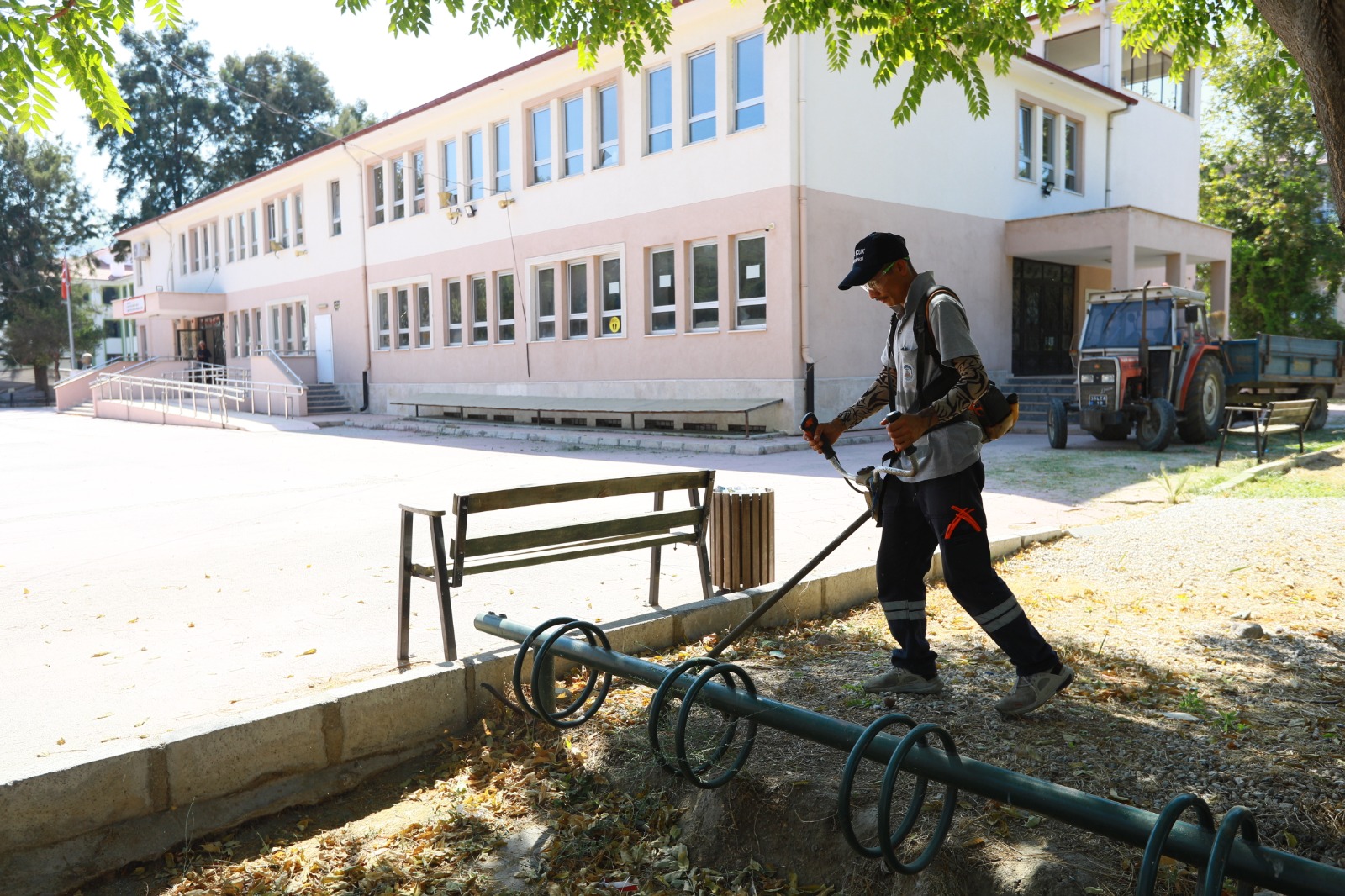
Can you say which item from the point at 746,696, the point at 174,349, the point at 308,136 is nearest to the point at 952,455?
the point at 746,696

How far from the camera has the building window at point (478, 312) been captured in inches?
1005

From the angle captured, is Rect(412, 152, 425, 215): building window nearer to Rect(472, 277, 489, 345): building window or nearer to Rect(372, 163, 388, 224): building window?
Rect(372, 163, 388, 224): building window

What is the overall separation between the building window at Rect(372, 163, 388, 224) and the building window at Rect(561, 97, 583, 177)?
28.3 feet

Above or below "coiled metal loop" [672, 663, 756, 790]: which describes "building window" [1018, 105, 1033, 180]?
above

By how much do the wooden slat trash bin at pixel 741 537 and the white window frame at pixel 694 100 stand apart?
575 inches

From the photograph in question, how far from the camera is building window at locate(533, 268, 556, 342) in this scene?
23.5m

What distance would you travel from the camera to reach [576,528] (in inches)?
201

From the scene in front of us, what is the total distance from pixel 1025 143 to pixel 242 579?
832 inches

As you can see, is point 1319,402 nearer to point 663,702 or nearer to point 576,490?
point 576,490

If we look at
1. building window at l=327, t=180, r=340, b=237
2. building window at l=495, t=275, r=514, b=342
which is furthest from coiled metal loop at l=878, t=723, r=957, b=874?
building window at l=327, t=180, r=340, b=237

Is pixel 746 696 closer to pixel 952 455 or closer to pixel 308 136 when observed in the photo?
pixel 952 455

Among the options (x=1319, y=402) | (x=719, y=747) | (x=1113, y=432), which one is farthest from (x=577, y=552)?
(x=1319, y=402)

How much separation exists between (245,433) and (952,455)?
2238 cm

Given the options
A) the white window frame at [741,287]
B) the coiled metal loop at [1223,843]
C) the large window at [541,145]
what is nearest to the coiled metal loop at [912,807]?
the coiled metal loop at [1223,843]
